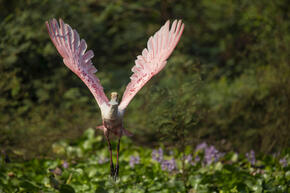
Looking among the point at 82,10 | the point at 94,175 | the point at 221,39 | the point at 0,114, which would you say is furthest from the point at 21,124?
the point at 221,39

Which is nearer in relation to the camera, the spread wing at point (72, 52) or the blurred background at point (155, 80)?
the spread wing at point (72, 52)

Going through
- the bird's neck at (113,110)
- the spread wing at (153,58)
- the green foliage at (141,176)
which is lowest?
the green foliage at (141,176)

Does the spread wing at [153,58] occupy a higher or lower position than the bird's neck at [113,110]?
higher

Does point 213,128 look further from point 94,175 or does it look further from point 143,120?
point 94,175

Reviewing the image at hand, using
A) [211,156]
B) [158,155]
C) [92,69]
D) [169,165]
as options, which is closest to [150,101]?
[158,155]

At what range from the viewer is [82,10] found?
8547mm

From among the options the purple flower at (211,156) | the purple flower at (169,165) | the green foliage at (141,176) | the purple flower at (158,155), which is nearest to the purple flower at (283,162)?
the green foliage at (141,176)

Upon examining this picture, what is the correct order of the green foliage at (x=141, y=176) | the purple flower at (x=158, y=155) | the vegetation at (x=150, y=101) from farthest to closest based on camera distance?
the purple flower at (x=158, y=155), the vegetation at (x=150, y=101), the green foliage at (x=141, y=176)

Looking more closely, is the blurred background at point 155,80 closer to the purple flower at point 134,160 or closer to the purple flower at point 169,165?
the purple flower at point 169,165

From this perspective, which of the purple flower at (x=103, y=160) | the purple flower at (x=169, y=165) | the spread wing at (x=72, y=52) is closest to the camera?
the spread wing at (x=72, y=52)

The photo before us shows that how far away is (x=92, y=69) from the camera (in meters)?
3.33

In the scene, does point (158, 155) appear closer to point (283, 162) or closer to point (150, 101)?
point (150, 101)

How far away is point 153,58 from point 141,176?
1.44 m

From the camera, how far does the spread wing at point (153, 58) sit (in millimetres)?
3052
